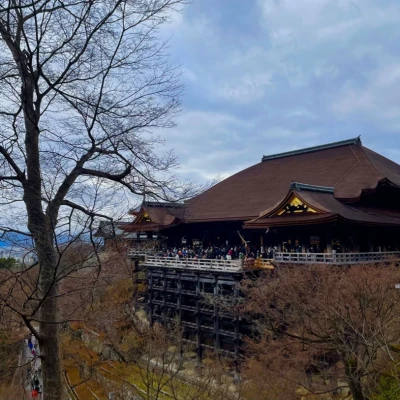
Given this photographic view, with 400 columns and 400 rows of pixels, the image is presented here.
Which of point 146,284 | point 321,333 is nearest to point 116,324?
point 146,284

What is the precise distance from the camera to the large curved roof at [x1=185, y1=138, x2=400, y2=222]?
63.7 feet

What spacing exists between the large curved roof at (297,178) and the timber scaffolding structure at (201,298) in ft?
9.24

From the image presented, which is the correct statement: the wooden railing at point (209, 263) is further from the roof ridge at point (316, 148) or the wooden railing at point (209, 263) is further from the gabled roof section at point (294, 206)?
the roof ridge at point (316, 148)

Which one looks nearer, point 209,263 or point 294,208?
point 294,208

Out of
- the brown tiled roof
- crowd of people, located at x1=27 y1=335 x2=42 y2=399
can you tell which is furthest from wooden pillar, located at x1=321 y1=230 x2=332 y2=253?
crowd of people, located at x1=27 y1=335 x2=42 y2=399

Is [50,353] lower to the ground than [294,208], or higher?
lower

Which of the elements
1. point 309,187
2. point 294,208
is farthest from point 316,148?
point 294,208

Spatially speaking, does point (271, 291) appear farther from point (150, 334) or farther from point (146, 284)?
Answer: point (146, 284)

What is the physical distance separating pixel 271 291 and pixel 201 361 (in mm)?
6269

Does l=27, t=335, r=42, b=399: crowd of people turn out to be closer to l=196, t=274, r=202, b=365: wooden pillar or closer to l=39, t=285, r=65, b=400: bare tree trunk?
l=39, t=285, r=65, b=400: bare tree trunk

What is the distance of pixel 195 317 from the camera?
20.4 meters

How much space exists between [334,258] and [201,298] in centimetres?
702

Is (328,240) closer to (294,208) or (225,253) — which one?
(294,208)

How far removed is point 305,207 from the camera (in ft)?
52.5
